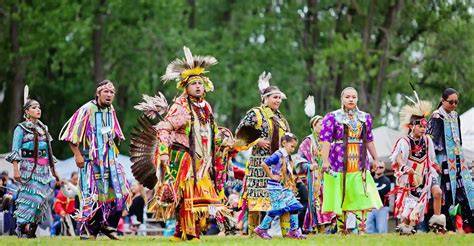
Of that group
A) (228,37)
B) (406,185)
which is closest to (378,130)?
(406,185)

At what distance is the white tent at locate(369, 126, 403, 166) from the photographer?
24328mm

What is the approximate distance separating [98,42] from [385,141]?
14.5 meters

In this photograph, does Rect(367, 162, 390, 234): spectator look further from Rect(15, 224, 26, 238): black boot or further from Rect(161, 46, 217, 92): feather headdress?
Rect(161, 46, 217, 92): feather headdress

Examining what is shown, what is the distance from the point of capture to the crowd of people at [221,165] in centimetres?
1402

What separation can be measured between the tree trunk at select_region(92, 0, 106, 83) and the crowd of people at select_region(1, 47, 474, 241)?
19.6m

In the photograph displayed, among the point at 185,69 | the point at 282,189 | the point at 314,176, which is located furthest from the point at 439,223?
the point at 185,69

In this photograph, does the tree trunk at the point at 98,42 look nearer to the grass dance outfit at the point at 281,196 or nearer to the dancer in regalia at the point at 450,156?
the dancer in regalia at the point at 450,156

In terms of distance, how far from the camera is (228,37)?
1598 inches

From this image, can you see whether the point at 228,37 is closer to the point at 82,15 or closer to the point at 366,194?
the point at 82,15

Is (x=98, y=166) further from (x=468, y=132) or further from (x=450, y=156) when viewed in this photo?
(x=468, y=132)

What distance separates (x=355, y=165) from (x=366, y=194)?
397 mm

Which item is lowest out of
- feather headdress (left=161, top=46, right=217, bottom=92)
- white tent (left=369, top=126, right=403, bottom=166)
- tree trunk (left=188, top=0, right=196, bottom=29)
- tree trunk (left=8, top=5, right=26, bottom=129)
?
feather headdress (left=161, top=46, right=217, bottom=92)

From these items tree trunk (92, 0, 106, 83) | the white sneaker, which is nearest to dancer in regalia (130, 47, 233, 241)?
the white sneaker

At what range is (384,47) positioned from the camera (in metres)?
36.0
